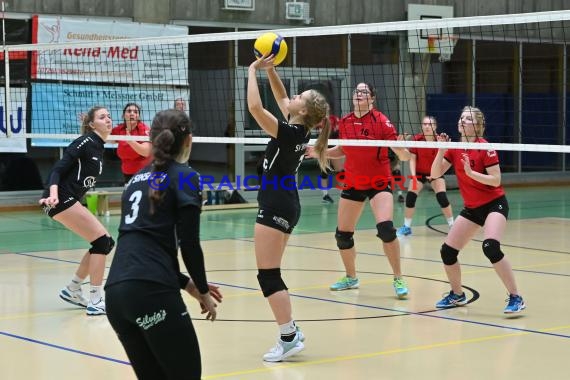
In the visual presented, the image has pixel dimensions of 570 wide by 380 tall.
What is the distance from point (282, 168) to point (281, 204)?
0.24 metres

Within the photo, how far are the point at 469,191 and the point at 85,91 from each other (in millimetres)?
10481

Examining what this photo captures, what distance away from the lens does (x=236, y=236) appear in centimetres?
1396

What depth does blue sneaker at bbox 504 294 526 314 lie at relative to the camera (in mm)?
8109

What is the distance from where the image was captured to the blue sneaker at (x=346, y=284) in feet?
31.0

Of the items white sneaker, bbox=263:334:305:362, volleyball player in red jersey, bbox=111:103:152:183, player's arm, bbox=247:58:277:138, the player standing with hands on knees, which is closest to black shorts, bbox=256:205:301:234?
player's arm, bbox=247:58:277:138

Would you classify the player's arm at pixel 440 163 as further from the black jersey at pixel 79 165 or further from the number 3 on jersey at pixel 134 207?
the number 3 on jersey at pixel 134 207

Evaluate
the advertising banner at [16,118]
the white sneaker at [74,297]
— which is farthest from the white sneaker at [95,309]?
the advertising banner at [16,118]

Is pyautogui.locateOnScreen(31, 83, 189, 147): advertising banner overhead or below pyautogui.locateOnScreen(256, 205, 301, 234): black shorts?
overhead

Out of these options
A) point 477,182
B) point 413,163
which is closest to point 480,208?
point 477,182

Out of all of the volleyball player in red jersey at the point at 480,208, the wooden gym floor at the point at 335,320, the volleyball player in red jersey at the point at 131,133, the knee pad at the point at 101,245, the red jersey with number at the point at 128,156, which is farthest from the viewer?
the red jersey with number at the point at 128,156

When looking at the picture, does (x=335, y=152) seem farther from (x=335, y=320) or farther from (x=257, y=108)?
(x=257, y=108)

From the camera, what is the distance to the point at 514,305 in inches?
320

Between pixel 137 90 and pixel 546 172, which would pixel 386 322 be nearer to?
pixel 137 90

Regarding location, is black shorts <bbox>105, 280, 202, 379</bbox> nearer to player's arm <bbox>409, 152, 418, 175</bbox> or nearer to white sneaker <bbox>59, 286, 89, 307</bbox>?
white sneaker <bbox>59, 286, 89, 307</bbox>
